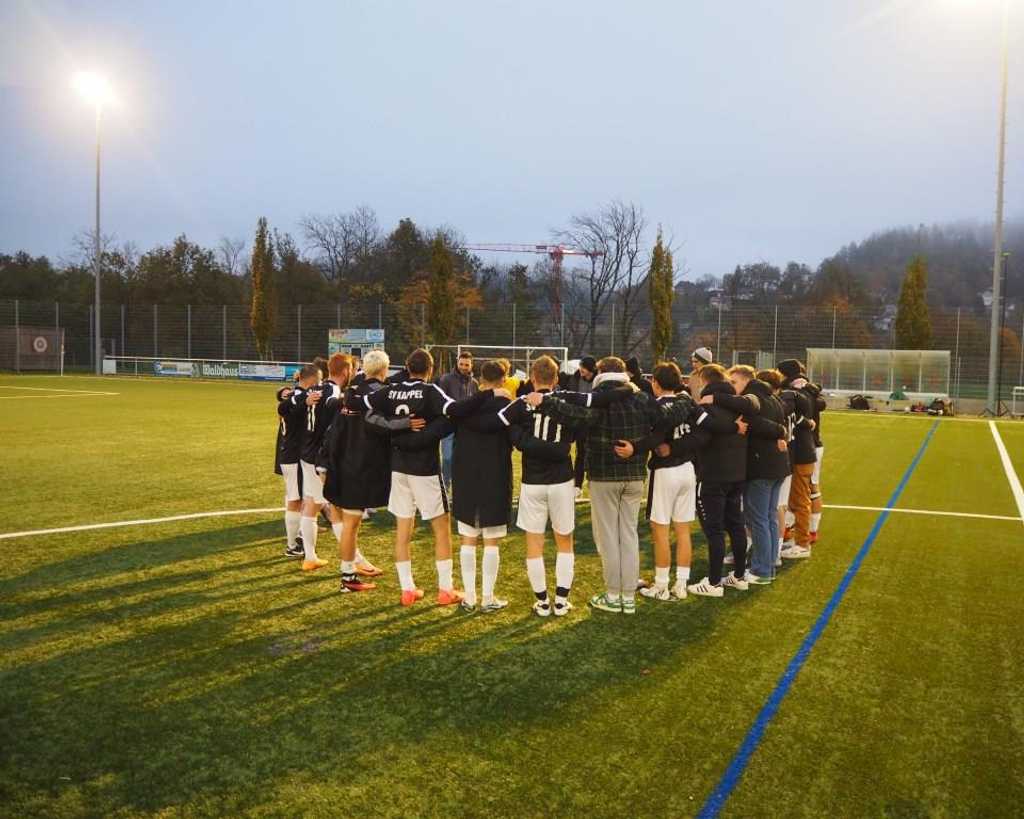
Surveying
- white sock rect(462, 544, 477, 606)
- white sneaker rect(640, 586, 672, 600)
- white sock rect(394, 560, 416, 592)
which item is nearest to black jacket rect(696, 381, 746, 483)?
white sneaker rect(640, 586, 672, 600)

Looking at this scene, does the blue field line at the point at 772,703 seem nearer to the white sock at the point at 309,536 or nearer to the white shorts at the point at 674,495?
the white shorts at the point at 674,495

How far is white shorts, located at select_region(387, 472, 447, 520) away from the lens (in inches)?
248

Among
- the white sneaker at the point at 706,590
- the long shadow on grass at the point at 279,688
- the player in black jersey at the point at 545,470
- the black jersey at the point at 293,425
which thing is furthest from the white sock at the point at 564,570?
the black jersey at the point at 293,425

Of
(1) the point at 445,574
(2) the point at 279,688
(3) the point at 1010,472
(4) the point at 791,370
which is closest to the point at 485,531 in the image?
(1) the point at 445,574

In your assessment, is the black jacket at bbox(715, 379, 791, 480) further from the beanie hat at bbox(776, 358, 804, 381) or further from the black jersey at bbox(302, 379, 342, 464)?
the black jersey at bbox(302, 379, 342, 464)

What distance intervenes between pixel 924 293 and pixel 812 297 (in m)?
19.5

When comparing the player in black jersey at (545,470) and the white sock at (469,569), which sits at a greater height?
the player in black jersey at (545,470)

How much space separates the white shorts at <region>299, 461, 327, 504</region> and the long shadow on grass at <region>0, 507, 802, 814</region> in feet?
3.72

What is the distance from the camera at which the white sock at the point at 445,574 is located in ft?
21.0

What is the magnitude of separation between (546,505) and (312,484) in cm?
257

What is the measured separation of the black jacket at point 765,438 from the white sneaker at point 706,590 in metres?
1.04

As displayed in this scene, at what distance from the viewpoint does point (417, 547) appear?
825 centimetres

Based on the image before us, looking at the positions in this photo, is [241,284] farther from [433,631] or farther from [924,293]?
[433,631]

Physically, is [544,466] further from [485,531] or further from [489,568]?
[489,568]
